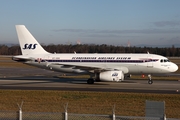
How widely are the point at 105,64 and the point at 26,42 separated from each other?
36.3 ft

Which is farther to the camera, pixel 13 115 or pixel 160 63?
pixel 160 63

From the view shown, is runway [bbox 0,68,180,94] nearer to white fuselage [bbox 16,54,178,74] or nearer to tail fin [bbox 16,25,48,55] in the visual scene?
white fuselage [bbox 16,54,178,74]

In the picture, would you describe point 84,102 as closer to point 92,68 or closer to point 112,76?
point 112,76

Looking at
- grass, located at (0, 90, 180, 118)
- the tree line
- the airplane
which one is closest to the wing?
the airplane

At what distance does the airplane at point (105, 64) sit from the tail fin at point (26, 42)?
14.3 inches

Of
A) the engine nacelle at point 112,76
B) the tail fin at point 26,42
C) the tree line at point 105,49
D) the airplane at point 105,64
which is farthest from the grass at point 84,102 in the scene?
the tree line at point 105,49

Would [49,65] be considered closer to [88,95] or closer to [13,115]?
[88,95]

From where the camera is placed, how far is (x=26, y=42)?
136ft

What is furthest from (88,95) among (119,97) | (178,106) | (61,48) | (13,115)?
(61,48)

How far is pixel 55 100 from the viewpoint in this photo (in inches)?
949

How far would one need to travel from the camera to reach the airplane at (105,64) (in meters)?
37.3

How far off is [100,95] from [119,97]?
1913 millimetres

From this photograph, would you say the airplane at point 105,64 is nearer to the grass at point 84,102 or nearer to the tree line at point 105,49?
the grass at point 84,102

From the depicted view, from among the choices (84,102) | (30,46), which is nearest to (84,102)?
(84,102)
